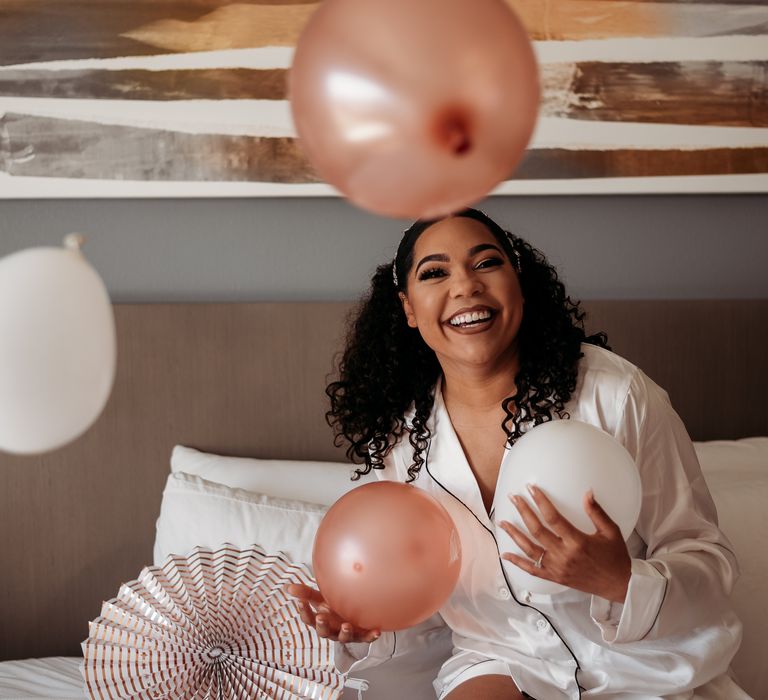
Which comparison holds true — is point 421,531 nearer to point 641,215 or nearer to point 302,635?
point 302,635

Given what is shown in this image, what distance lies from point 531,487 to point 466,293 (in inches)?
15.3

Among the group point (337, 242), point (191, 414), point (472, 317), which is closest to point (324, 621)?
point (472, 317)

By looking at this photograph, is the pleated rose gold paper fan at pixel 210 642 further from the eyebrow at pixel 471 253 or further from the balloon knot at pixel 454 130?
the balloon knot at pixel 454 130

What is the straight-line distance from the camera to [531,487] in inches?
41.4

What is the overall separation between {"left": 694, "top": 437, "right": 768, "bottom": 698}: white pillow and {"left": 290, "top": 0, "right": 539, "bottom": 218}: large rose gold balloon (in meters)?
1.06

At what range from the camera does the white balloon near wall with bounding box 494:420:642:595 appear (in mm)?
1031

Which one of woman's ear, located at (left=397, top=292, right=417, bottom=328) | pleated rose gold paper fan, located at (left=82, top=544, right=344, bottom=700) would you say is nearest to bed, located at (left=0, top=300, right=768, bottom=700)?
woman's ear, located at (left=397, top=292, right=417, bottom=328)

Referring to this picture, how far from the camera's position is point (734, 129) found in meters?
1.88

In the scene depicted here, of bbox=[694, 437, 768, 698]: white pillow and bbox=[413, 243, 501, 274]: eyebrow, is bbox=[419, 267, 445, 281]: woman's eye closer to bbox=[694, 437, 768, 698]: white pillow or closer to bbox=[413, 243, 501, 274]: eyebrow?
bbox=[413, 243, 501, 274]: eyebrow

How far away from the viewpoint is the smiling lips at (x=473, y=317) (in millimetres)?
1324

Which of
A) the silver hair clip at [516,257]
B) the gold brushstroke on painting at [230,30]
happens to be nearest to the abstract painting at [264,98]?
the gold brushstroke on painting at [230,30]

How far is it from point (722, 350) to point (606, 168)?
0.51 m

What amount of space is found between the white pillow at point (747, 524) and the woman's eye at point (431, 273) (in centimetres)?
72

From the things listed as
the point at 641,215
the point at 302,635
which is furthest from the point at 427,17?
the point at 641,215
